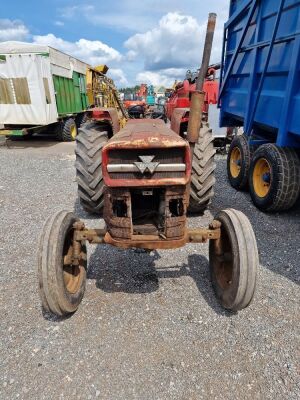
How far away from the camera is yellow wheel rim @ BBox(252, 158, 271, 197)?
4262 millimetres

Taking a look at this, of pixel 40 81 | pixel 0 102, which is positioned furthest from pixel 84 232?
pixel 0 102

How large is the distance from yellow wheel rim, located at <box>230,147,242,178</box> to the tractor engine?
11.0ft

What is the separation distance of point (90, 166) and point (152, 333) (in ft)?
6.82

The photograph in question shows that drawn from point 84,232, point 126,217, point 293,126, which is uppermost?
point 293,126

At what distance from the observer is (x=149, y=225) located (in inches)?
93.7

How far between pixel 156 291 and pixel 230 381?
0.98 metres

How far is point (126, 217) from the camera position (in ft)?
7.34

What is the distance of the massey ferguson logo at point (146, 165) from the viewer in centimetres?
204

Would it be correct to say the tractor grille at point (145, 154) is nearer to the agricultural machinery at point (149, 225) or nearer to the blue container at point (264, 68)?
the agricultural machinery at point (149, 225)

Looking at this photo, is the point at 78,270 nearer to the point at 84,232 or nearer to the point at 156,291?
the point at 84,232

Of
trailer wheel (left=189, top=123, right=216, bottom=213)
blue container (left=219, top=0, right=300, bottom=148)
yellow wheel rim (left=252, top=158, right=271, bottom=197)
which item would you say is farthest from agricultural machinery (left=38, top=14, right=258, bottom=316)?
yellow wheel rim (left=252, top=158, right=271, bottom=197)

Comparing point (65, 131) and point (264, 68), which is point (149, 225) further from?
point (65, 131)

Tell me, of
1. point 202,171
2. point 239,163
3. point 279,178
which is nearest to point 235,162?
point 239,163

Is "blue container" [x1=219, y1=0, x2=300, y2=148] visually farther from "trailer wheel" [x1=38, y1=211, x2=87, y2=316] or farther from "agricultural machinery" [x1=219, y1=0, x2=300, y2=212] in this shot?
"trailer wheel" [x1=38, y1=211, x2=87, y2=316]
